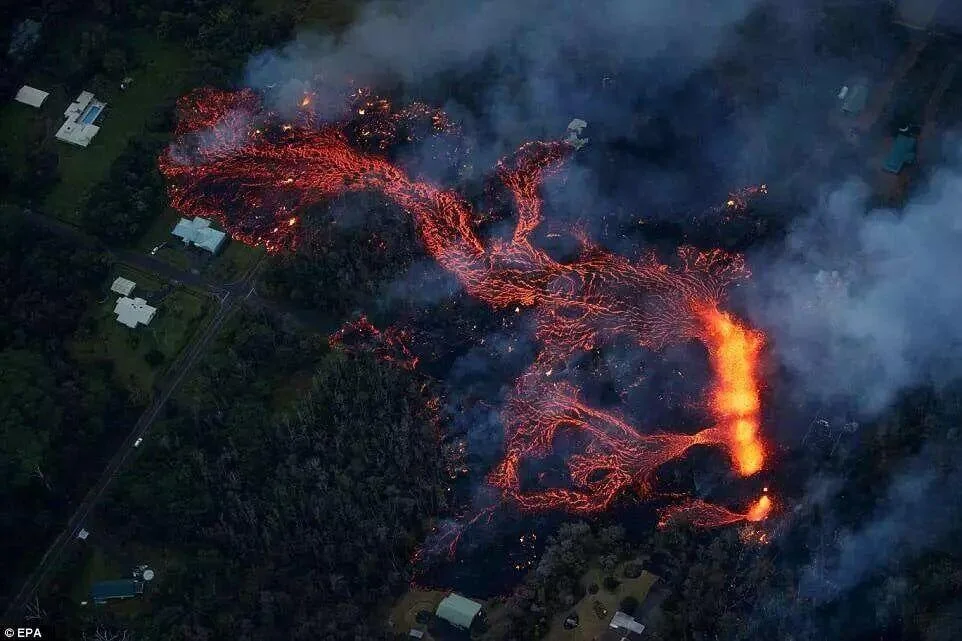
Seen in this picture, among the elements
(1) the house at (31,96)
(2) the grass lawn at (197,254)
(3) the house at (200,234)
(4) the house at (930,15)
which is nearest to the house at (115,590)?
(2) the grass lawn at (197,254)

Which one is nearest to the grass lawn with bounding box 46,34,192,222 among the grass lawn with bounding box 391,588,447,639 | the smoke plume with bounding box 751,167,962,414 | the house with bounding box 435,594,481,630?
the grass lawn with bounding box 391,588,447,639

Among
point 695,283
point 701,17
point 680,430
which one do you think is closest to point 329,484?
point 680,430

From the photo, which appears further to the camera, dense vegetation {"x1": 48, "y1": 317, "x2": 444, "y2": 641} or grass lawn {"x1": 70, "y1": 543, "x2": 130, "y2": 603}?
grass lawn {"x1": 70, "y1": 543, "x2": 130, "y2": 603}

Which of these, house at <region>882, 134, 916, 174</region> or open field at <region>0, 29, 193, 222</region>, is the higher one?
house at <region>882, 134, 916, 174</region>

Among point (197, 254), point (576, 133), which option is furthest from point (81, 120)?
point (576, 133)

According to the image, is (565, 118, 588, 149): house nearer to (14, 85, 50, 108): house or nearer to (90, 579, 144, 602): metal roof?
(14, 85, 50, 108): house

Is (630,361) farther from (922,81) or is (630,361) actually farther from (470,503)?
(922,81)
